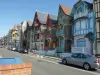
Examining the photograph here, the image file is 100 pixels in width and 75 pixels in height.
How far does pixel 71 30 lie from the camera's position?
40.3 m

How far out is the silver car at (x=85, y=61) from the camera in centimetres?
1836

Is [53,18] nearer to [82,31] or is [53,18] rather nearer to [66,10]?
Answer: [66,10]

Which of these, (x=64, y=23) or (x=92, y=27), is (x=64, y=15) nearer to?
(x=64, y=23)

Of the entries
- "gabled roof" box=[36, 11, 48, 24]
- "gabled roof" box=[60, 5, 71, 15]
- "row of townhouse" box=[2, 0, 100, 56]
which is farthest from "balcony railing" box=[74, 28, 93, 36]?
"gabled roof" box=[36, 11, 48, 24]

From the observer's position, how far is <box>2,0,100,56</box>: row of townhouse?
103 feet

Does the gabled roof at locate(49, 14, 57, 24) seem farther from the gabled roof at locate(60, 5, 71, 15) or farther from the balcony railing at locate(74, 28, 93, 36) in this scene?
the balcony railing at locate(74, 28, 93, 36)

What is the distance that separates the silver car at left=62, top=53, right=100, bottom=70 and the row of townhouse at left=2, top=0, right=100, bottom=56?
10.1m

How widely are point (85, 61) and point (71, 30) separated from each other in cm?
2152

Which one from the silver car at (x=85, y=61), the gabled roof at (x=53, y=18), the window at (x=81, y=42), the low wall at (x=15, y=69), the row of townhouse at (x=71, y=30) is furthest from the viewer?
the gabled roof at (x=53, y=18)

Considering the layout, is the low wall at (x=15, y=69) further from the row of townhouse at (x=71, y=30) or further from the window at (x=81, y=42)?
the window at (x=81, y=42)

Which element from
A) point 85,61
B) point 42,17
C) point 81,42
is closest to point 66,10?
point 81,42

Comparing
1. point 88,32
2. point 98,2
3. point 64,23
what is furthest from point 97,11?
point 64,23

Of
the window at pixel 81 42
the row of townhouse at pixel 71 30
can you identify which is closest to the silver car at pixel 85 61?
the row of townhouse at pixel 71 30

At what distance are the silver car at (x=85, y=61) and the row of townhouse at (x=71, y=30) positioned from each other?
1015 cm
